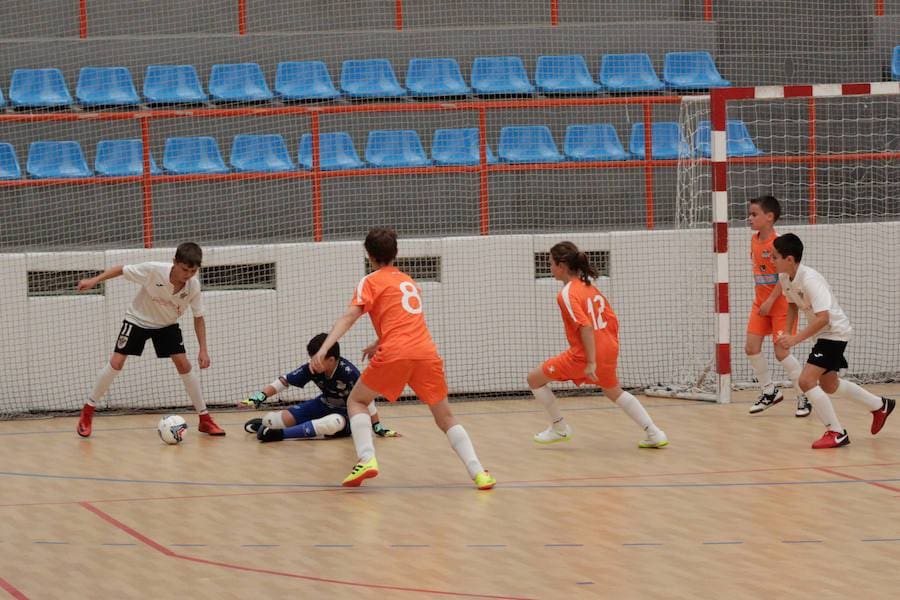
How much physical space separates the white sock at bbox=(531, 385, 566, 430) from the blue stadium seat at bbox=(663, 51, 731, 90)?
8232mm

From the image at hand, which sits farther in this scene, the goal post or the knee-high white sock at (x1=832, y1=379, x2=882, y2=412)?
the goal post

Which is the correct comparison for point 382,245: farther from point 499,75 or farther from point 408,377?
point 499,75

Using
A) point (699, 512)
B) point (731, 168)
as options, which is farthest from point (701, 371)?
point (699, 512)

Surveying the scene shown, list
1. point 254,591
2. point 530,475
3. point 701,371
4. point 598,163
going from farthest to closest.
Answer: point 598,163
point 701,371
point 530,475
point 254,591

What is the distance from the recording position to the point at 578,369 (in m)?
9.38

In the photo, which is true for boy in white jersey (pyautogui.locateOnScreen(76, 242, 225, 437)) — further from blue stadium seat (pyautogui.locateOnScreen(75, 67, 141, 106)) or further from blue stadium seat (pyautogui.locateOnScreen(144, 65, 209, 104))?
blue stadium seat (pyautogui.locateOnScreen(144, 65, 209, 104))

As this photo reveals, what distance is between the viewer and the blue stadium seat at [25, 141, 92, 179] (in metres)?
15.2

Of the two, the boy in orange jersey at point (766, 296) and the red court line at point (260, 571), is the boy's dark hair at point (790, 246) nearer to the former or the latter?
the boy in orange jersey at point (766, 296)

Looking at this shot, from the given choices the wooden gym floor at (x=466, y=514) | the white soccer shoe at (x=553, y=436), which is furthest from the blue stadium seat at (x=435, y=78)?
the white soccer shoe at (x=553, y=436)

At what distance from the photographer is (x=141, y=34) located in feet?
55.9

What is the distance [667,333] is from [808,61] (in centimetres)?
646

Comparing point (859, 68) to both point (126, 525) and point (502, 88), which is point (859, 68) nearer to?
point (502, 88)

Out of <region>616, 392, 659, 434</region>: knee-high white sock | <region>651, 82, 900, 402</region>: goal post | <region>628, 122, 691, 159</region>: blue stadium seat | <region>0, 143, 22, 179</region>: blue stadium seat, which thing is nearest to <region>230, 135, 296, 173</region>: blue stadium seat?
<region>0, 143, 22, 179</region>: blue stadium seat

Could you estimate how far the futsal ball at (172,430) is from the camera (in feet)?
33.5
